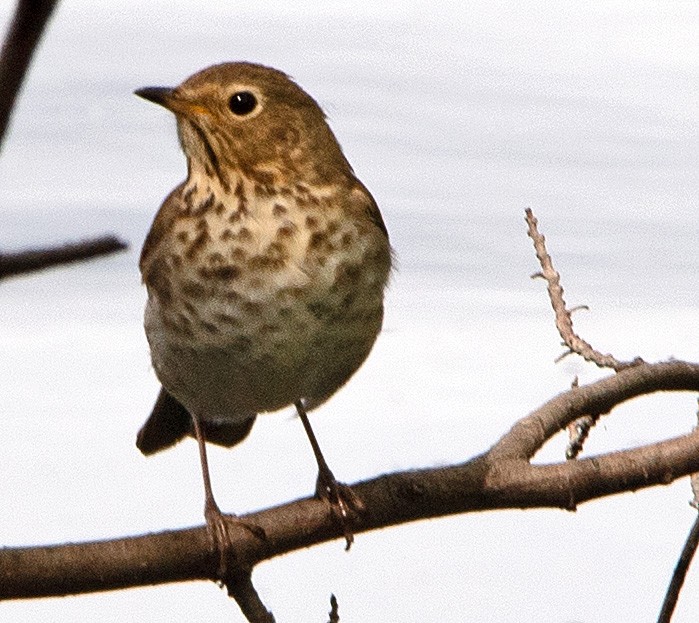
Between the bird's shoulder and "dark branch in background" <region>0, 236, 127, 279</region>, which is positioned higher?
"dark branch in background" <region>0, 236, 127, 279</region>

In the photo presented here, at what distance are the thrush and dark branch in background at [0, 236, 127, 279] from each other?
82.0 inches

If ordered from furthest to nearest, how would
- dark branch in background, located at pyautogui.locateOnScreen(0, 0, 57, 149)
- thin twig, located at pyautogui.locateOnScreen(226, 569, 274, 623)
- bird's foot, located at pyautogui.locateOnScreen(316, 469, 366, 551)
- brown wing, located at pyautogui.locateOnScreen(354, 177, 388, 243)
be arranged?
brown wing, located at pyautogui.locateOnScreen(354, 177, 388, 243) → bird's foot, located at pyautogui.locateOnScreen(316, 469, 366, 551) → thin twig, located at pyautogui.locateOnScreen(226, 569, 274, 623) → dark branch in background, located at pyautogui.locateOnScreen(0, 0, 57, 149)

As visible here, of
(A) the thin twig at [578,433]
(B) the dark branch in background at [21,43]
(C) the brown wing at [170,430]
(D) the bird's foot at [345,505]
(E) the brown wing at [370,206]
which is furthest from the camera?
(C) the brown wing at [170,430]

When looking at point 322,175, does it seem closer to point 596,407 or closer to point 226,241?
point 226,241

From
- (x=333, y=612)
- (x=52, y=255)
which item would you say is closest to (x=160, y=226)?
(x=333, y=612)

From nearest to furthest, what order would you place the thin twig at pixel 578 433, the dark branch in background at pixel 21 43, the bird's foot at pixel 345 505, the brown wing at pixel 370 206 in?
1. the dark branch in background at pixel 21 43
2. the bird's foot at pixel 345 505
3. the thin twig at pixel 578 433
4. the brown wing at pixel 370 206

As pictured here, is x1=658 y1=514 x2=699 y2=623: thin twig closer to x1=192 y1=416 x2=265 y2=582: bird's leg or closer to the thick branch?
the thick branch

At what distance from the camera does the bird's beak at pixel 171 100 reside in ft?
8.97

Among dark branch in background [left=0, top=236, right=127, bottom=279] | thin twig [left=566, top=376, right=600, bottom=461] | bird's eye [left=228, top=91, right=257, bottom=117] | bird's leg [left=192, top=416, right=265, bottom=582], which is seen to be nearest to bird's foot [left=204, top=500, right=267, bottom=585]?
bird's leg [left=192, top=416, right=265, bottom=582]

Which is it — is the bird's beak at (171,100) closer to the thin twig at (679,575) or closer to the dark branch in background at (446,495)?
the dark branch in background at (446,495)

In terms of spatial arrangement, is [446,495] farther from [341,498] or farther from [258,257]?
[258,257]

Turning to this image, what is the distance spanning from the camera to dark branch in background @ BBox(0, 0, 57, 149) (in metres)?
0.44

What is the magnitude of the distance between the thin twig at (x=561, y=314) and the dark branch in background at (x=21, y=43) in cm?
236

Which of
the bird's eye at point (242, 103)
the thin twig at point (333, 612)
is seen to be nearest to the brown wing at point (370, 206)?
the bird's eye at point (242, 103)
